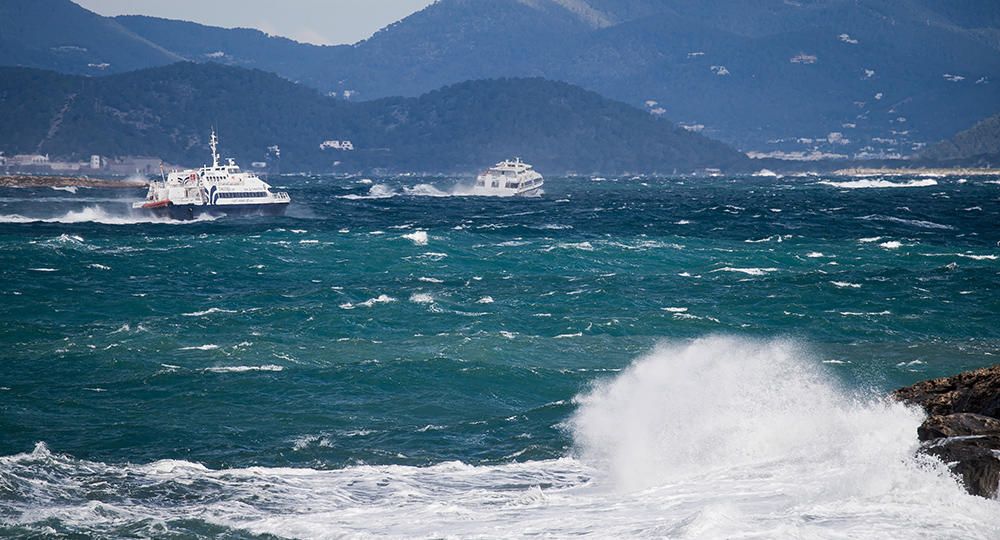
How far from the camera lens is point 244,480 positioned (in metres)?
19.9

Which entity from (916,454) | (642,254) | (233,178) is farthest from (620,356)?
(233,178)

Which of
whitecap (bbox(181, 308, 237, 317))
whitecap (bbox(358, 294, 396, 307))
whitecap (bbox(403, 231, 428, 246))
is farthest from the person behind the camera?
whitecap (bbox(403, 231, 428, 246))

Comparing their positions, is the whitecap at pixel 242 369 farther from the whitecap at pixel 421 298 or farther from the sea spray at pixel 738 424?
the whitecap at pixel 421 298

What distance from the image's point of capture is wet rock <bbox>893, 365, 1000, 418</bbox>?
18.5 metres

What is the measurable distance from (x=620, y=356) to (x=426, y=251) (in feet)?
101

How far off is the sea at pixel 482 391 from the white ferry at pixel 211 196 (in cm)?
3173

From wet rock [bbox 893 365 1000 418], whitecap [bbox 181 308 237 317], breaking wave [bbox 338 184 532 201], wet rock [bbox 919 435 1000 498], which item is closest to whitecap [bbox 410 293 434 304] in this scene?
whitecap [bbox 181 308 237 317]

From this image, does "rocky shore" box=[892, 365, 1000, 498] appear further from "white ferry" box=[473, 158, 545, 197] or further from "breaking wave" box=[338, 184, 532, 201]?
"white ferry" box=[473, 158, 545, 197]

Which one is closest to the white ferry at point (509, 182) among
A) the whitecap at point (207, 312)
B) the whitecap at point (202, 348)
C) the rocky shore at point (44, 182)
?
the rocky shore at point (44, 182)

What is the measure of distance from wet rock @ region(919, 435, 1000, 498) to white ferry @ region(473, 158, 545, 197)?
13071 cm

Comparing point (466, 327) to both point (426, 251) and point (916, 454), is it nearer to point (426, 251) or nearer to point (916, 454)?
point (916, 454)

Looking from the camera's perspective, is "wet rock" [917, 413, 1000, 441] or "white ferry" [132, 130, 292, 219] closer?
"wet rock" [917, 413, 1000, 441]

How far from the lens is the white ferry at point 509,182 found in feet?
489

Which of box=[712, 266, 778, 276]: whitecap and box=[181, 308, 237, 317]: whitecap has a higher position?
box=[712, 266, 778, 276]: whitecap
